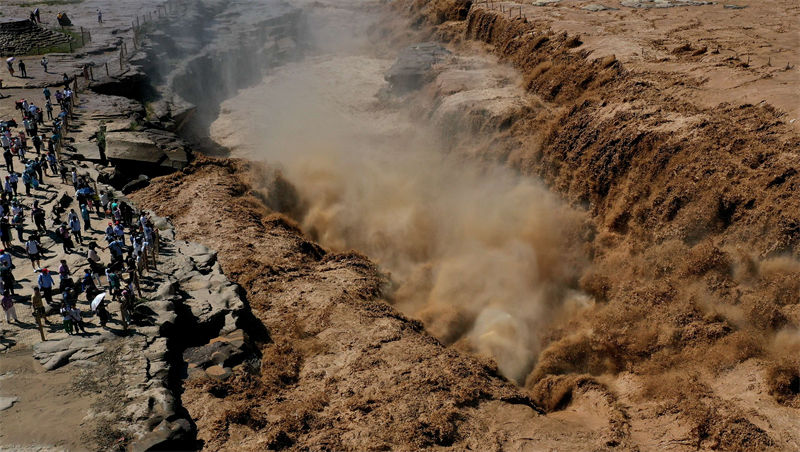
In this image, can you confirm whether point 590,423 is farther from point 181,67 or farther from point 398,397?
point 181,67

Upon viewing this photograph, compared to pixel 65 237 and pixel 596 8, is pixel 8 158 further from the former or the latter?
pixel 596 8

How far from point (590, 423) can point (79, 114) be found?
2549cm

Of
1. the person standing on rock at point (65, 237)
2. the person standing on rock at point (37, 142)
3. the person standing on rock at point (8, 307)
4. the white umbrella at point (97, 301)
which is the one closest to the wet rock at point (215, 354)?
the white umbrella at point (97, 301)

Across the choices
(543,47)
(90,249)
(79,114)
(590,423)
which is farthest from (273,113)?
(590,423)

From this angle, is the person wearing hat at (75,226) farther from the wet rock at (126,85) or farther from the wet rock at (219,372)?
the wet rock at (126,85)

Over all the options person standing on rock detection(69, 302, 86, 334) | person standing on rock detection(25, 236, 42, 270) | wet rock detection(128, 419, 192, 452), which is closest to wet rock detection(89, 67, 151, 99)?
person standing on rock detection(25, 236, 42, 270)

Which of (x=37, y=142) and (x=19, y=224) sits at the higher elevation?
(x=37, y=142)

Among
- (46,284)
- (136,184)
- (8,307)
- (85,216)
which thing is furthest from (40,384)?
(136,184)

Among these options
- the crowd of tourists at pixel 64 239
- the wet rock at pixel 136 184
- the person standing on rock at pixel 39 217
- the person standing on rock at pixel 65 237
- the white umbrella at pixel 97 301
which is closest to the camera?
the white umbrella at pixel 97 301

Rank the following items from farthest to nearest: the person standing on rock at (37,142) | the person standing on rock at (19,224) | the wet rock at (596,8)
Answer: the wet rock at (596,8) → the person standing on rock at (37,142) → the person standing on rock at (19,224)

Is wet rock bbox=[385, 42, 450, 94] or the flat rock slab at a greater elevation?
the flat rock slab

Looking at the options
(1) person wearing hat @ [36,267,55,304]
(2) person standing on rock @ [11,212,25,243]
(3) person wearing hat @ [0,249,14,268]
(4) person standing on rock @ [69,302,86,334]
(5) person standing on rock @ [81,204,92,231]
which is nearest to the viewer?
(4) person standing on rock @ [69,302,86,334]

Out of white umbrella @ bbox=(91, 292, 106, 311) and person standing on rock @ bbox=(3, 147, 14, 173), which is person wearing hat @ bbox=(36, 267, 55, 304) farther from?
person standing on rock @ bbox=(3, 147, 14, 173)

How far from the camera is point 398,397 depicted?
43.1 ft
